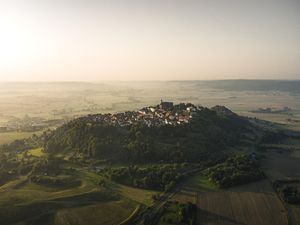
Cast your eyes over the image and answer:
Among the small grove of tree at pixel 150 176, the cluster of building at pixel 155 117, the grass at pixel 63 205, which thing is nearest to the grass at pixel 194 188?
the small grove of tree at pixel 150 176

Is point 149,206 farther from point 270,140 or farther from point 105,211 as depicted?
point 270,140

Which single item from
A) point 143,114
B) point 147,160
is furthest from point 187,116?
point 147,160

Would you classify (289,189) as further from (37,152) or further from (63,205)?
(37,152)

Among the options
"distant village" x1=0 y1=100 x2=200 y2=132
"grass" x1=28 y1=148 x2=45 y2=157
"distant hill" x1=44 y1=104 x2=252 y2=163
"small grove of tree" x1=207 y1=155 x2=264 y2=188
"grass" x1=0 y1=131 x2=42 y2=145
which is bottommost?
"grass" x1=0 y1=131 x2=42 y2=145

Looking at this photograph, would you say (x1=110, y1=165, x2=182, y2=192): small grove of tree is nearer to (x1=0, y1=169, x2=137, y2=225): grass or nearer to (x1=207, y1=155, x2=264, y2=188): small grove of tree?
(x1=0, y1=169, x2=137, y2=225): grass

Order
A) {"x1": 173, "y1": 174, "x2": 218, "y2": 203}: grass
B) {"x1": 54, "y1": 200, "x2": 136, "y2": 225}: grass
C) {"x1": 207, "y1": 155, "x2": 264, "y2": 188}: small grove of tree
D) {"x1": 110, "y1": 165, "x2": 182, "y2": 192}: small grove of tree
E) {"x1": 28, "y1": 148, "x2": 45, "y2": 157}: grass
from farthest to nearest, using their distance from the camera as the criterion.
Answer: {"x1": 28, "y1": 148, "x2": 45, "y2": 157}: grass → {"x1": 207, "y1": 155, "x2": 264, "y2": 188}: small grove of tree → {"x1": 110, "y1": 165, "x2": 182, "y2": 192}: small grove of tree → {"x1": 173, "y1": 174, "x2": 218, "y2": 203}: grass → {"x1": 54, "y1": 200, "x2": 136, "y2": 225}: grass

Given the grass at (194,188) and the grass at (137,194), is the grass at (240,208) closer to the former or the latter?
the grass at (194,188)

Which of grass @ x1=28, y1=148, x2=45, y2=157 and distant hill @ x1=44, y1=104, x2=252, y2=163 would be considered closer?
distant hill @ x1=44, y1=104, x2=252, y2=163

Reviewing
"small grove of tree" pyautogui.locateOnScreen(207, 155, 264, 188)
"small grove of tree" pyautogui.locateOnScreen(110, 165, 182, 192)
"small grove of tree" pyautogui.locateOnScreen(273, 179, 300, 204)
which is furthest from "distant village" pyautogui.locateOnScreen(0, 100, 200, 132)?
"small grove of tree" pyautogui.locateOnScreen(273, 179, 300, 204)

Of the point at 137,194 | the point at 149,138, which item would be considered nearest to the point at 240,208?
the point at 137,194
